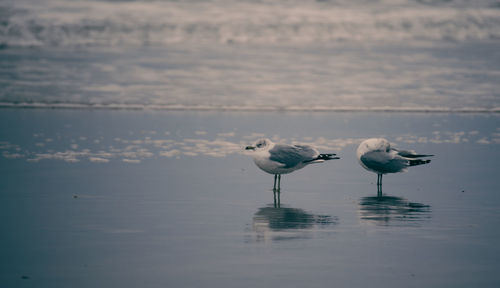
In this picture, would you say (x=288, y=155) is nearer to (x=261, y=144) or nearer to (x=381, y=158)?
(x=261, y=144)

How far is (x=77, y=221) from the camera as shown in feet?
46.0

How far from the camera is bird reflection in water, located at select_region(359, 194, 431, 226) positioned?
14211 millimetres

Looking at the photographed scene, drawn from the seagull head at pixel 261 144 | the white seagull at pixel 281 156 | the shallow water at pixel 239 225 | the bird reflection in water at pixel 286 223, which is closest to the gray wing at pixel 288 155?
the white seagull at pixel 281 156

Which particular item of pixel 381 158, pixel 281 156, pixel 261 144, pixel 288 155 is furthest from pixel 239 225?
pixel 381 158

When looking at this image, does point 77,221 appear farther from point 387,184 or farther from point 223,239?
point 387,184

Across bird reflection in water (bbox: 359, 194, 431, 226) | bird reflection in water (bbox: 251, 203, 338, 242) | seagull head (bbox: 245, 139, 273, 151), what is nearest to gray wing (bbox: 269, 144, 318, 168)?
seagull head (bbox: 245, 139, 273, 151)

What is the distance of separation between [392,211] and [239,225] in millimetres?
3978

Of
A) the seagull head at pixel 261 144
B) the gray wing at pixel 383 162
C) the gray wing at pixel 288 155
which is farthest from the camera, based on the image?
the gray wing at pixel 383 162

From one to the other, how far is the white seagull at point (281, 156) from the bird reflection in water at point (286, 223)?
2.97 meters

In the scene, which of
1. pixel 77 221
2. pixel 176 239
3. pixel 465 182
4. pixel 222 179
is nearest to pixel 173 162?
pixel 222 179

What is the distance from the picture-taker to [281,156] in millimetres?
18906

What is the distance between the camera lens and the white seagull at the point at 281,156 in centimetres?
1894

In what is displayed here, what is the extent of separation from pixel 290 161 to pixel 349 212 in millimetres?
3856

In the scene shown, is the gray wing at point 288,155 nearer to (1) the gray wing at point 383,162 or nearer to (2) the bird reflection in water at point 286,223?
(1) the gray wing at point 383,162
